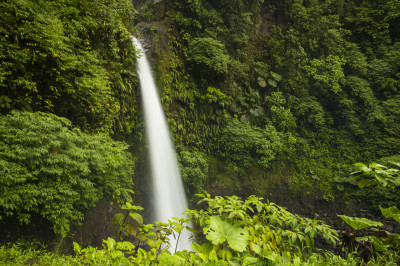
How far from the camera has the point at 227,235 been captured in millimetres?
1496

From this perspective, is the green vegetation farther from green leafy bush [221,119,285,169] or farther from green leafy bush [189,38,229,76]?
green leafy bush [221,119,285,169]

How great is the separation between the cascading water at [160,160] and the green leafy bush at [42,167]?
10.1ft

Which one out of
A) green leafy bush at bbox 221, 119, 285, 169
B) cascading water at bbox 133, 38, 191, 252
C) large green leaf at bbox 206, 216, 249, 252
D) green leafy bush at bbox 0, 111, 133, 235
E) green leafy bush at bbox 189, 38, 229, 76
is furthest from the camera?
green leafy bush at bbox 221, 119, 285, 169

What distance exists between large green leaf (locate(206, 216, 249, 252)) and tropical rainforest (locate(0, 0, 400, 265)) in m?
0.01

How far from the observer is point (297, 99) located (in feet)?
36.7

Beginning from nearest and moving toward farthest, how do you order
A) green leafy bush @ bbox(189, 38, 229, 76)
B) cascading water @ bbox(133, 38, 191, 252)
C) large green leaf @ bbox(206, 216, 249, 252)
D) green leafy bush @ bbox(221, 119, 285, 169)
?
1. large green leaf @ bbox(206, 216, 249, 252)
2. cascading water @ bbox(133, 38, 191, 252)
3. green leafy bush @ bbox(189, 38, 229, 76)
4. green leafy bush @ bbox(221, 119, 285, 169)

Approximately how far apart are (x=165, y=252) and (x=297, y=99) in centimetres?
1137

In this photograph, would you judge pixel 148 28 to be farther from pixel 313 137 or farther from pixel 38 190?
pixel 313 137

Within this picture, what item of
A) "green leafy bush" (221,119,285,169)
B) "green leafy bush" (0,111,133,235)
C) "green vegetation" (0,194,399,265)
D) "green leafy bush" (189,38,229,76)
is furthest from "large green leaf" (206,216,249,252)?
"green leafy bush" (221,119,285,169)

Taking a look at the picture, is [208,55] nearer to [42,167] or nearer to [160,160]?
[160,160]

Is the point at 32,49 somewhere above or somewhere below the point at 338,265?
above

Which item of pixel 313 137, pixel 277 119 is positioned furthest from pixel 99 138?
pixel 313 137

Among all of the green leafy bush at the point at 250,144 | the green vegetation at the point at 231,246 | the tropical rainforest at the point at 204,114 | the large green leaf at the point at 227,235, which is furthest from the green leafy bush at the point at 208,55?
the large green leaf at the point at 227,235

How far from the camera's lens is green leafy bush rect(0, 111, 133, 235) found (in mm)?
2965
